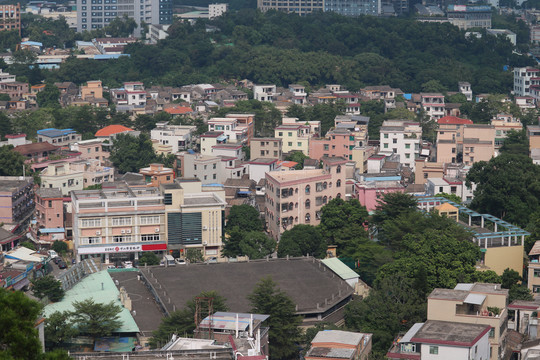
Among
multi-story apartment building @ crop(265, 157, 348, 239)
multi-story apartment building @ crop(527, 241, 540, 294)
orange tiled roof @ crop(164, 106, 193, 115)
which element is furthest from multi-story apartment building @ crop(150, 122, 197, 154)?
multi-story apartment building @ crop(527, 241, 540, 294)

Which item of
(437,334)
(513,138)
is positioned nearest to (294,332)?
(437,334)

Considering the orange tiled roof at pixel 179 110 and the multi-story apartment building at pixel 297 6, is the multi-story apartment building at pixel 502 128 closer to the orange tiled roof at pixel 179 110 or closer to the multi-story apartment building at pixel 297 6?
the orange tiled roof at pixel 179 110

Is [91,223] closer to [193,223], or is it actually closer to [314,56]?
[193,223]

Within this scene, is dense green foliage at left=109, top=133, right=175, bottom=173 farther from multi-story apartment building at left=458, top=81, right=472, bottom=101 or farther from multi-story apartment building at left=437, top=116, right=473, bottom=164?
multi-story apartment building at left=458, top=81, right=472, bottom=101

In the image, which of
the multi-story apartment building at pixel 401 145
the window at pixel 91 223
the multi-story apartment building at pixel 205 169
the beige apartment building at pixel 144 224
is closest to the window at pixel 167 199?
the beige apartment building at pixel 144 224

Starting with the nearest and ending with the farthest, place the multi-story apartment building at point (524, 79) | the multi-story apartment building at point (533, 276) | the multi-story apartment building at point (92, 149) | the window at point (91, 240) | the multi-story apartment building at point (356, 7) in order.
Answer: the multi-story apartment building at point (533, 276)
the window at point (91, 240)
the multi-story apartment building at point (92, 149)
the multi-story apartment building at point (524, 79)
the multi-story apartment building at point (356, 7)

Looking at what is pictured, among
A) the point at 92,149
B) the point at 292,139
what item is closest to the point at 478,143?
the point at 292,139
